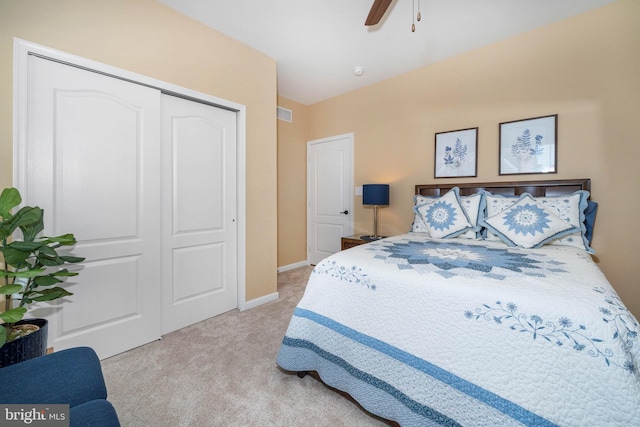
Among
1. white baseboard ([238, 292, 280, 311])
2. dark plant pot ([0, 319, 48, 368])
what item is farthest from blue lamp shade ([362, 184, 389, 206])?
dark plant pot ([0, 319, 48, 368])

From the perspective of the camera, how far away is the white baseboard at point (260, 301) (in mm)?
2800

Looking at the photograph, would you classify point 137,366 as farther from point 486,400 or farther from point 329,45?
point 329,45

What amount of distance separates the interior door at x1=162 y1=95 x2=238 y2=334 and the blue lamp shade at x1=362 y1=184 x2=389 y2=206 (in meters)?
1.66

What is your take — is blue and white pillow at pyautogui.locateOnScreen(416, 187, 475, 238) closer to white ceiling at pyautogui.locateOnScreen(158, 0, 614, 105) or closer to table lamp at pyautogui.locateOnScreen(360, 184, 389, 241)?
table lamp at pyautogui.locateOnScreen(360, 184, 389, 241)

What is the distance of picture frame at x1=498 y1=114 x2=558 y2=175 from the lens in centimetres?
248

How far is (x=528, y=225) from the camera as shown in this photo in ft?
6.88

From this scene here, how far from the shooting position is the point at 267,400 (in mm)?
1529

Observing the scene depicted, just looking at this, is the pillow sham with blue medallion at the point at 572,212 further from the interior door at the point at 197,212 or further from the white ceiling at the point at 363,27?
the interior door at the point at 197,212

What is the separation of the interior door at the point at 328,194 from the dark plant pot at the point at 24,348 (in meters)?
3.35

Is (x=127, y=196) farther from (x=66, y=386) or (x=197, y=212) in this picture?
(x=66, y=386)

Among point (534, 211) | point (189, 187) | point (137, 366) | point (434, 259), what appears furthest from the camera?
point (189, 187)

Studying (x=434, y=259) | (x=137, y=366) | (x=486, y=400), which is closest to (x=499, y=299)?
(x=486, y=400)

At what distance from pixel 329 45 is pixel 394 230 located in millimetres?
2348

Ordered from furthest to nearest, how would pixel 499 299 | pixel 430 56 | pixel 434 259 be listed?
pixel 430 56
pixel 434 259
pixel 499 299
